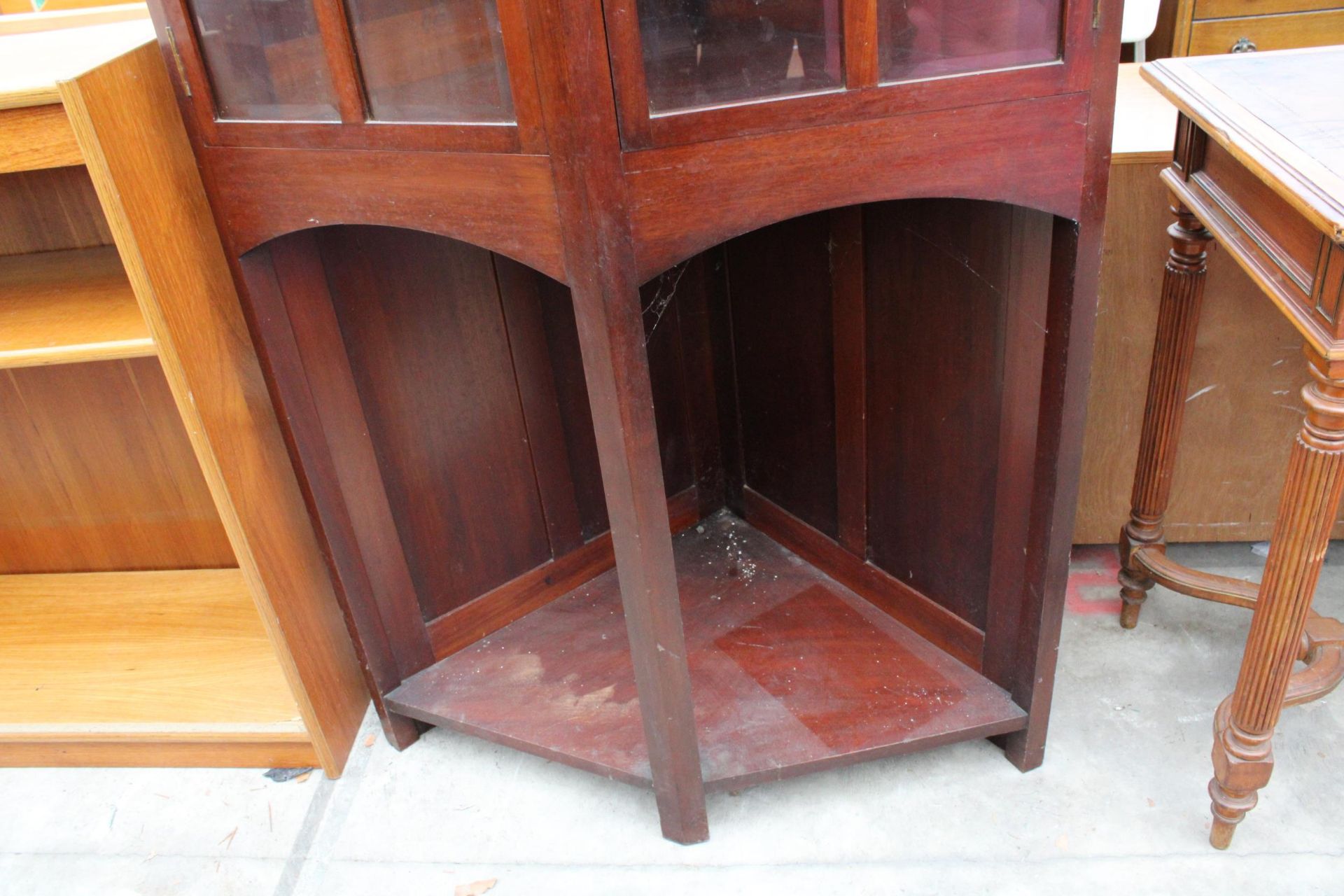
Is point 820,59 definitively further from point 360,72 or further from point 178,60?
point 178,60

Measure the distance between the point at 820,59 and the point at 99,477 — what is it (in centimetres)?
162

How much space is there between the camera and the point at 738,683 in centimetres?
159

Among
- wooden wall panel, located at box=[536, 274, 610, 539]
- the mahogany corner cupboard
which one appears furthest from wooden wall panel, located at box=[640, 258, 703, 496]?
wooden wall panel, located at box=[536, 274, 610, 539]

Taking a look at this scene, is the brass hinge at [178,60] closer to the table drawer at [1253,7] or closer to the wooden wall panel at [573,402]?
the wooden wall panel at [573,402]

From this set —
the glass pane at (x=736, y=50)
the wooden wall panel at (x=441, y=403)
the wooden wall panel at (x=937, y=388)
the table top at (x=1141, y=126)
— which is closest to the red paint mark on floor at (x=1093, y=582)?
the wooden wall panel at (x=937, y=388)

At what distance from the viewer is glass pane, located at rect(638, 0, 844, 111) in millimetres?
946

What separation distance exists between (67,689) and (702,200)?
1525 millimetres

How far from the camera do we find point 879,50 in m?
1.01

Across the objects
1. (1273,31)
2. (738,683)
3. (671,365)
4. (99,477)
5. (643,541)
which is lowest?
(738,683)

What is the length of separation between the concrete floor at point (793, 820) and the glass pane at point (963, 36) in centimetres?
105

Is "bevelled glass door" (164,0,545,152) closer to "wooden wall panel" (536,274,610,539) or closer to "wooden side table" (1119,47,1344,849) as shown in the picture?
"wooden wall panel" (536,274,610,539)

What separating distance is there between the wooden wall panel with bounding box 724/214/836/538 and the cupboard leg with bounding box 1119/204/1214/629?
0.52m

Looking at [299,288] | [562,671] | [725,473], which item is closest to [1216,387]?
[725,473]

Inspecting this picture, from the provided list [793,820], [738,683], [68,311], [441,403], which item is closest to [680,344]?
[441,403]
